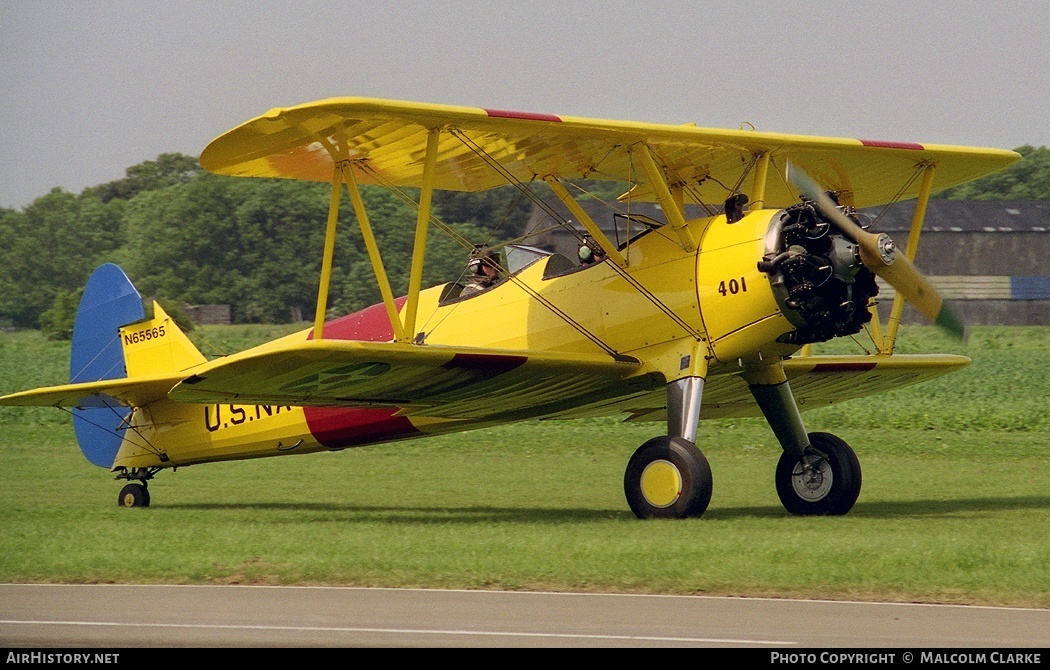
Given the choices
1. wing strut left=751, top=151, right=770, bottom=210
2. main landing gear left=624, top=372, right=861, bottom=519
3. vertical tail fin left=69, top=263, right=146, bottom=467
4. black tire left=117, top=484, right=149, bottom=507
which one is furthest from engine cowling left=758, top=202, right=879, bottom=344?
vertical tail fin left=69, top=263, right=146, bottom=467

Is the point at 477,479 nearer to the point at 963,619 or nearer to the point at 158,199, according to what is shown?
the point at 963,619

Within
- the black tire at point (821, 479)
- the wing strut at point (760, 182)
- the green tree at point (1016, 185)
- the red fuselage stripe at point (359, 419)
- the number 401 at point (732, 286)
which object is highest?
the green tree at point (1016, 185)

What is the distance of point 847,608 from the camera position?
7840mm

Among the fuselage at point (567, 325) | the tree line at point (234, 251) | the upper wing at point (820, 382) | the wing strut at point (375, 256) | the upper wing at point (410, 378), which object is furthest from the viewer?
the tree line at point (234, 251)

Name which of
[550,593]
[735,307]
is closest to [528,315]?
[735,307]

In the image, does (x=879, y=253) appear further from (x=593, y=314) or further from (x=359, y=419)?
(x=359, y=419)

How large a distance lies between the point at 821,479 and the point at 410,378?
3993 millimetres

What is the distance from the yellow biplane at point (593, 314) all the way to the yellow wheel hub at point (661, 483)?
0.05ft

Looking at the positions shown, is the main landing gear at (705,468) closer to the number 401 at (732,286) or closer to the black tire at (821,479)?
the black tire at (821,479)

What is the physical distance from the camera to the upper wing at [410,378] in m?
11.3

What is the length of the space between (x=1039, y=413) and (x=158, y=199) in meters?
49.0

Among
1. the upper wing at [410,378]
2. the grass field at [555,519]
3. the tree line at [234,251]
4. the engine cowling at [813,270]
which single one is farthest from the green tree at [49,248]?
the engine cowling at [813,270]

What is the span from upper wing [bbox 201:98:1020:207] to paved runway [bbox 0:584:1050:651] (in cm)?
421

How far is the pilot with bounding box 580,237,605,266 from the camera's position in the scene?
12695 millimetres
